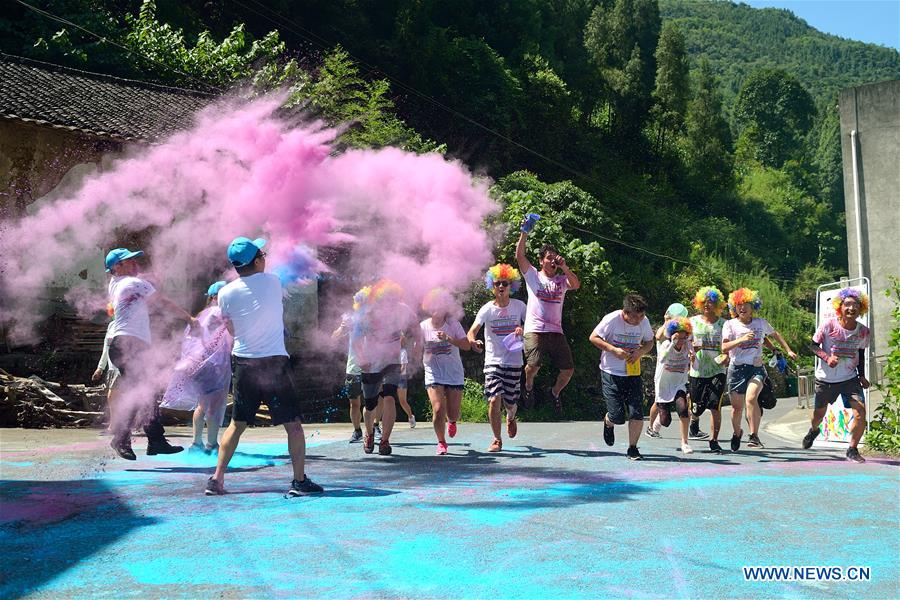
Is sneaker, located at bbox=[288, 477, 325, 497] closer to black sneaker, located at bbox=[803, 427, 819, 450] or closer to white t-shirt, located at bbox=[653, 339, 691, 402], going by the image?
white t-shirt, located at bbox=[653, 339, 691, 402]

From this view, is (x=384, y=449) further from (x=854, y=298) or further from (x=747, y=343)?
(x=854, y=298)

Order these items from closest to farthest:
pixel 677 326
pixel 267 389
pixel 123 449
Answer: pixel 267 389
pixel 123 449
pixel 677 326

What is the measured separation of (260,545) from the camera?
5.51 meters

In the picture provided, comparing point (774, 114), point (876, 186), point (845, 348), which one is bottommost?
point (845, 348)

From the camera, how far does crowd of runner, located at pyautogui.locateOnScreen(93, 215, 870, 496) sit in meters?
8.98

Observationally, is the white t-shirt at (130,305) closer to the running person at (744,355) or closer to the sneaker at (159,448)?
the sneaker at (159,448)

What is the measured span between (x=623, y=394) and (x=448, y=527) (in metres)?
4.04

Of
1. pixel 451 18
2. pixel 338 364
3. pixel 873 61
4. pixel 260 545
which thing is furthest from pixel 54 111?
pixel 873 61

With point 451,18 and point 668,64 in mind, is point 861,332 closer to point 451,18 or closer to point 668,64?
point 451,18

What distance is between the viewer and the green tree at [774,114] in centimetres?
7481

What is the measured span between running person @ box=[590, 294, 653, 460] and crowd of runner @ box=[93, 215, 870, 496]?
0.5 inches

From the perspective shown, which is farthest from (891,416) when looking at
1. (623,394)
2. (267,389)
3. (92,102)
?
(92,102)

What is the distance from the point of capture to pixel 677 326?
418 inches

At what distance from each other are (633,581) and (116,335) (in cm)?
544
